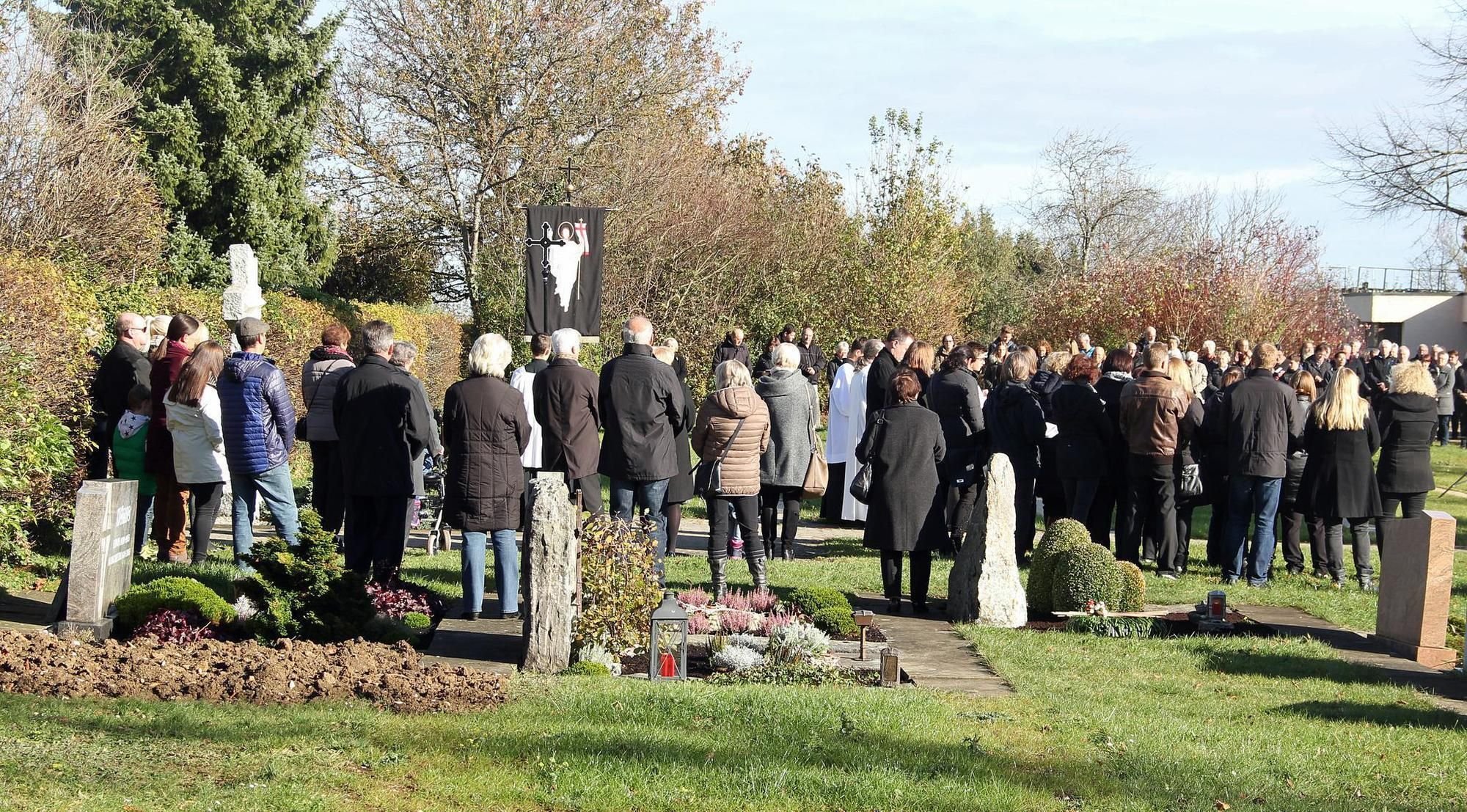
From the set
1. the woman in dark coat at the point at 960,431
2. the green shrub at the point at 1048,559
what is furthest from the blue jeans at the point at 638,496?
the green shrub at the point at 1048,559

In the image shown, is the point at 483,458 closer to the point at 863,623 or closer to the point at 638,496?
the point at 638,496

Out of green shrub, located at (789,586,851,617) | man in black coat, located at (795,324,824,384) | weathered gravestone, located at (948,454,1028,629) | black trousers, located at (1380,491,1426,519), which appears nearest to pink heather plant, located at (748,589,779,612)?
green shrub, located at (789,586,851,617)

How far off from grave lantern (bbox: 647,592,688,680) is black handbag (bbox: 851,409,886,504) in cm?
244

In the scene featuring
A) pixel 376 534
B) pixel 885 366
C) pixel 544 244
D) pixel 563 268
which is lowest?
pixel 376 534

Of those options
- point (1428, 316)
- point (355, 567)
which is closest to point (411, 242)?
point (355, 567)

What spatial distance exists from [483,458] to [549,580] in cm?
146

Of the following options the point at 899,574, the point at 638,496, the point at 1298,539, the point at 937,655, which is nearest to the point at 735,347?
the point at 1298,539

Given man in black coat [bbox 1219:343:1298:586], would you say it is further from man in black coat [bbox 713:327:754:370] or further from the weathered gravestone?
man in black coat [bbox 713:327:754:370]

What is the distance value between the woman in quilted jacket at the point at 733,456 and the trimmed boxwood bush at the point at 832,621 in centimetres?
111

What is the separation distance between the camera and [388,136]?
2844 centimetres

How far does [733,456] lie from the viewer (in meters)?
9.75

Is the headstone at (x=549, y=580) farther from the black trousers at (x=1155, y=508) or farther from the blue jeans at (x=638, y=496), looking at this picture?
the black trousers at (x=1155, y=508)

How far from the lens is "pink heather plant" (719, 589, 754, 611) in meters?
9.28

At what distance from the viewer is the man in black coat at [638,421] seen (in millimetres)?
9539
